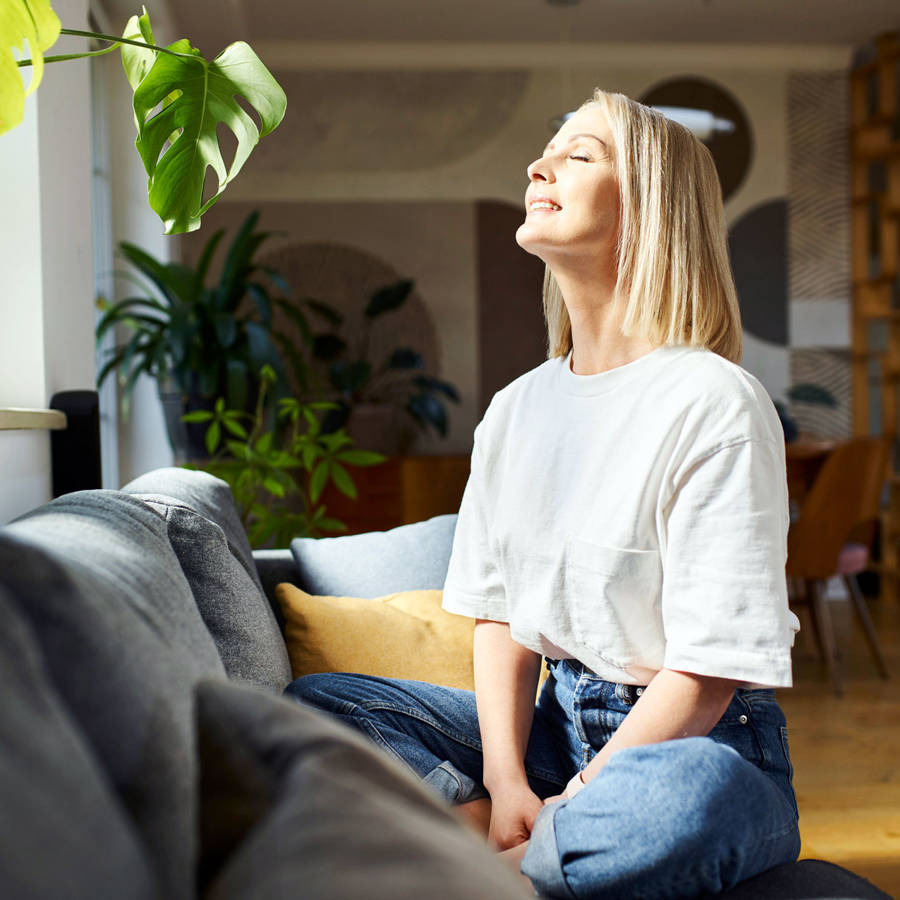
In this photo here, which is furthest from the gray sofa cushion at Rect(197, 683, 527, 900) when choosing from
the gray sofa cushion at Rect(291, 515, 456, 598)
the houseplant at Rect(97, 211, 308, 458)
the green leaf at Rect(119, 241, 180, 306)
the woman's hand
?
the green leaf at Rect(119, 241, 180, 306)

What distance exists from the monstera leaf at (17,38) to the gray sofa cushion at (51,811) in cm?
68

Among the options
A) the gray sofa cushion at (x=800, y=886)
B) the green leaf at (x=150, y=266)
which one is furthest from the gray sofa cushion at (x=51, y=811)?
the green leaf at (x=150, y=266)

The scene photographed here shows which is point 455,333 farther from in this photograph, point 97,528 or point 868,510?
point 97,528

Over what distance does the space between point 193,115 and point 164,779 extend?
1.07 meters

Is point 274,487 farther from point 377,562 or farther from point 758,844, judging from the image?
point 758,844

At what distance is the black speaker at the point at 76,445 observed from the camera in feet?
6.42

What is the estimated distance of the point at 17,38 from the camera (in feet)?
3.40

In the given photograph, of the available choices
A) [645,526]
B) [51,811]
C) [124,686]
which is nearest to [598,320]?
[645,526]

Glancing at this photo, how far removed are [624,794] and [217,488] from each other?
1195 millimetres

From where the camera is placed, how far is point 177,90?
1388 mm

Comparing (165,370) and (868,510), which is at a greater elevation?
(165,370)

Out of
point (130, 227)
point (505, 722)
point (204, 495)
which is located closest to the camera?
point (505, 722)

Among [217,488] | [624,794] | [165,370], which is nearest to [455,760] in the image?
[624,794]

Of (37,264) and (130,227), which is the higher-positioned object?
(130,227)
